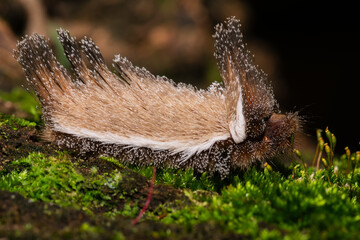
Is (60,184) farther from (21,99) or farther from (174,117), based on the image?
(21,99)

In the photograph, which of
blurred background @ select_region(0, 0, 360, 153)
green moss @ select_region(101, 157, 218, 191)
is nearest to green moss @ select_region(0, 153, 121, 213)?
green moss @ select_region(101, 157, 218, 191)

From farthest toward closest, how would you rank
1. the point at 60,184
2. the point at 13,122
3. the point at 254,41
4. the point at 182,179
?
the point at 254,41 < the point at 13,122 < the point at 182,179 < the point at 60,184

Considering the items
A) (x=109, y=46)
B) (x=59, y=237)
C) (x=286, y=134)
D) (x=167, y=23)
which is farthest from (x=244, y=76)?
(x=109, y=46)

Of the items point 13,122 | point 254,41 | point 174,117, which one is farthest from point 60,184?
point 254,41

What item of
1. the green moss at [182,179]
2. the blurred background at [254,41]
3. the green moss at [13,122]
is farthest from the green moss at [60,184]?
the blurred background at [254,41]

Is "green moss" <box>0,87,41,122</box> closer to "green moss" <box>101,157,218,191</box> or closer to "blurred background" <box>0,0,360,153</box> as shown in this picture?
"blurred background" <box>0,0,360,153</box>

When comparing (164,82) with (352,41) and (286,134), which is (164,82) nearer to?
(286,134)

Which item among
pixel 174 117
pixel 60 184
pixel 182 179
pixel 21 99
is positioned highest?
pixel 21 99
